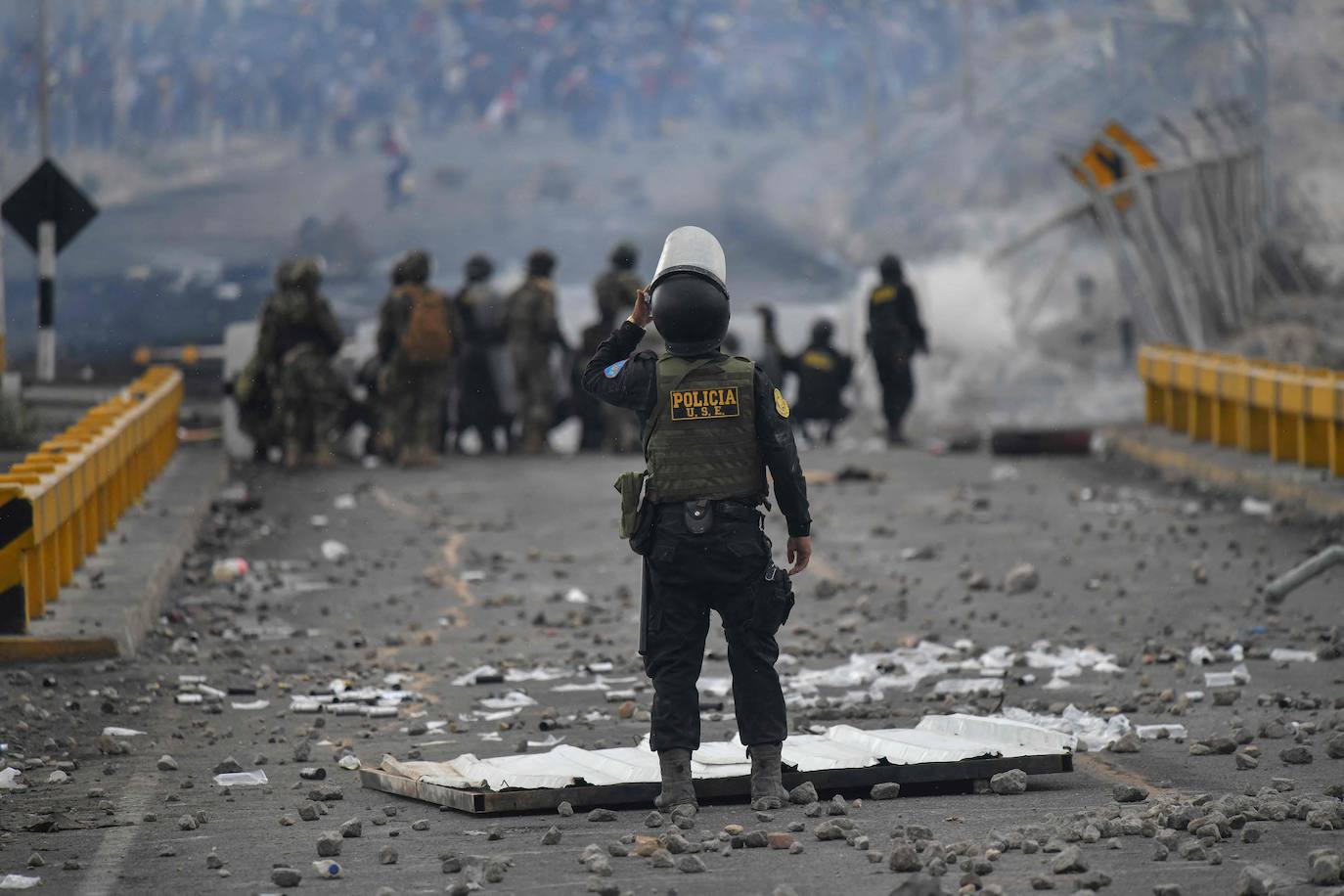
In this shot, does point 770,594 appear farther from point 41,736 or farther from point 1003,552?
point 1003,552

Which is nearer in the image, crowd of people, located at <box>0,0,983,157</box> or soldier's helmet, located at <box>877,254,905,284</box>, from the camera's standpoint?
soldier's helmet, located at <box>877,254,905,284</box>

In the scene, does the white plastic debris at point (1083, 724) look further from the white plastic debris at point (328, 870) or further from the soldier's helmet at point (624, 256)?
the soldier's helmet at point (624, 256)

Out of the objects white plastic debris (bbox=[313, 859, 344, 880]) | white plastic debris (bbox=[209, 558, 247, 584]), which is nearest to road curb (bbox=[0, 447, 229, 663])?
white plastic debris (bbox=[209, 558, 247, 584])

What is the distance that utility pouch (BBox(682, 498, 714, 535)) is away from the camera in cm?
647

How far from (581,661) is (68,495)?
2.80 metres

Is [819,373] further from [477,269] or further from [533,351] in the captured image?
[477,269]

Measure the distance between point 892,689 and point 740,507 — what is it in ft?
9.26

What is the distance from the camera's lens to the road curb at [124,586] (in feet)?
31.4

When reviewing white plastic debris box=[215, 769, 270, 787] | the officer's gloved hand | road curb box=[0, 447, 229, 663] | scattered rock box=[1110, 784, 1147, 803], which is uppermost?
the officer's gloved hand

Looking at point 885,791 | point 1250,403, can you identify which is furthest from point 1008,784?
point 1250,403

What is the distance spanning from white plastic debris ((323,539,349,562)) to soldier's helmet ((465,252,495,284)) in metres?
6.85

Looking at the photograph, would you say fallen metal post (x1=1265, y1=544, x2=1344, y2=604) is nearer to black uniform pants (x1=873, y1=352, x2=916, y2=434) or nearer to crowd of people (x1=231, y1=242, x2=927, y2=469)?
crowd of people (x1=231, y1=242, x2=927, y2=469)

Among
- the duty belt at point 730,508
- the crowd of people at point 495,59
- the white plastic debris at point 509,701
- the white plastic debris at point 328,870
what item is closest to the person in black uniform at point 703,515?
the duty belt at point 730,508

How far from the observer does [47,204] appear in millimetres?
19391
